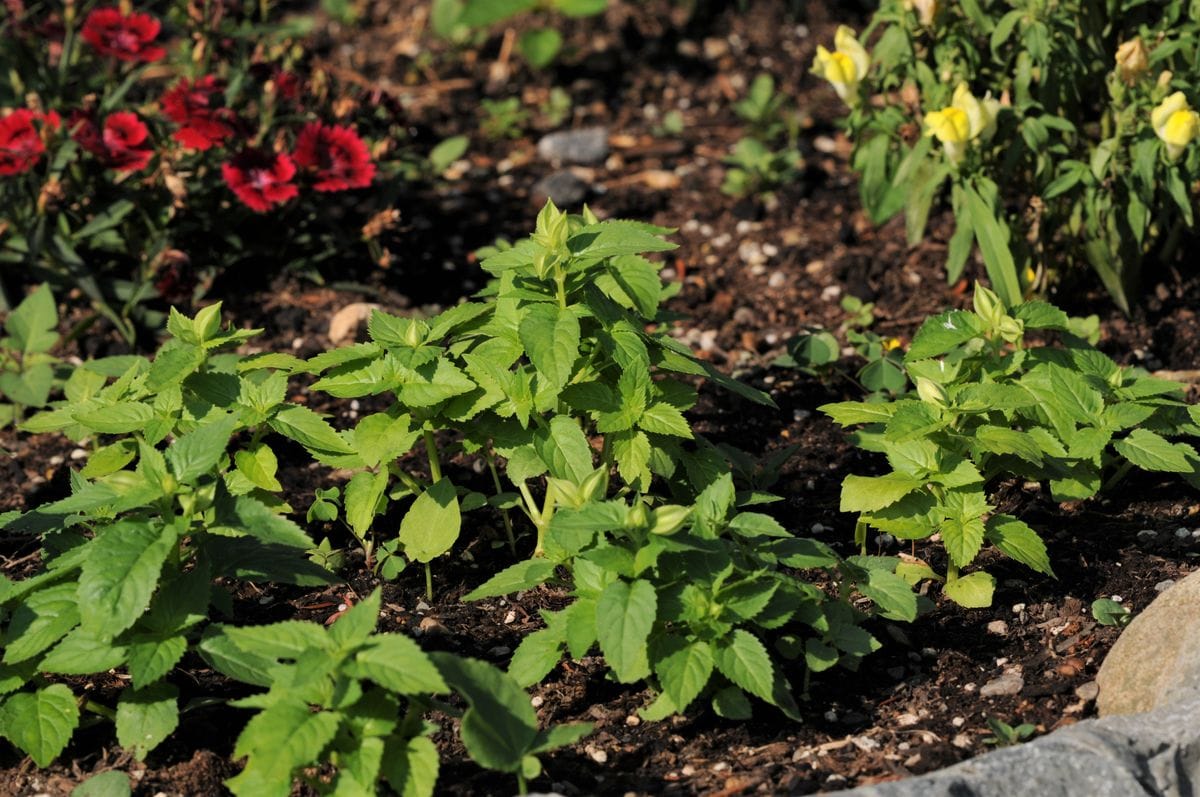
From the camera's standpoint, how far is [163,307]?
188 inches

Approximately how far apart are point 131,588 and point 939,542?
1.94 metres

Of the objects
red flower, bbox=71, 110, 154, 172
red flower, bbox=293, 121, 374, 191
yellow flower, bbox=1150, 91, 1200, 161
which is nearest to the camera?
yellow flower, bbox=1150, 91, 1200, 161

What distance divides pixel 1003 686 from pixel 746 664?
26.0 inches

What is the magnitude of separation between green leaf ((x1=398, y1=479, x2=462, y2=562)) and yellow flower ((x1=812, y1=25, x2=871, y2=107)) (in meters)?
1.71

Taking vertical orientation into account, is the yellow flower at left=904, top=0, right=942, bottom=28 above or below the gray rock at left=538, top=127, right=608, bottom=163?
above

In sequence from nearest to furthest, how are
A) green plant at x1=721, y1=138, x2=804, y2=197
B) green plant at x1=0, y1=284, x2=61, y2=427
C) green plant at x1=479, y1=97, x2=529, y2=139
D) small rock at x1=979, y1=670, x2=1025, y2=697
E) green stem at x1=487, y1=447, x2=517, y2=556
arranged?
small rock at x1=979, y1=670, x2=1025, y2=697, green stem at x1=487, y1=447, x2=517, y2=556, green plant at x1=0, y1=284, x2=61, y2=427, green plant at x1=721, y1=138, x2=804, y2=197, green plant at x1=479, y1=97, x2=529, y2=139

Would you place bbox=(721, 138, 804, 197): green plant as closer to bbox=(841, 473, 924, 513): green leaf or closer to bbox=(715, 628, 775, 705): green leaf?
bbox=(841, 473, 924, 513): green leaf

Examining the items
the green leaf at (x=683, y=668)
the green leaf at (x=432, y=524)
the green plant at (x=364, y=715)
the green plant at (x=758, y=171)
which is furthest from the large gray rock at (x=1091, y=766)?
the green plant at (x=758, y=171)

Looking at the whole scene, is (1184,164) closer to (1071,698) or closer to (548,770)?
(1071,698)

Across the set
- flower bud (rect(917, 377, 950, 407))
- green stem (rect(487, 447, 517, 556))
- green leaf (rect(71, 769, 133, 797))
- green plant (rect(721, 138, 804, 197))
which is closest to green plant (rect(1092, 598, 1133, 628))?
flower bud (rect(917, 377, 950, 407))

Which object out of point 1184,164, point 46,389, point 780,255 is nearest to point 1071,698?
point 1184,164

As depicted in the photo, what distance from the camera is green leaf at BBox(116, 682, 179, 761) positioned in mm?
2893

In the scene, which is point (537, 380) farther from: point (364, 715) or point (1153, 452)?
point (1153, 452)

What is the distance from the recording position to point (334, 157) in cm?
459
